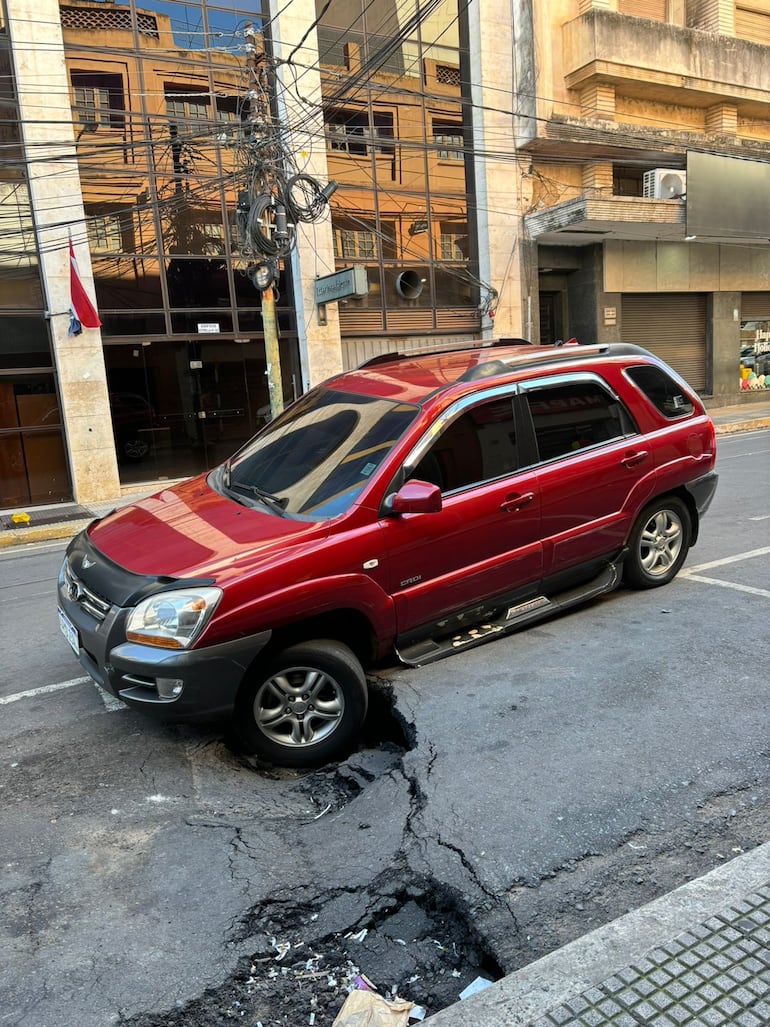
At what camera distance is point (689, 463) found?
5.56 m

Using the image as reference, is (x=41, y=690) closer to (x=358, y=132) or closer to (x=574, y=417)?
(x=574, y=417)

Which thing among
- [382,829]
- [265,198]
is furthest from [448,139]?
[382,829]

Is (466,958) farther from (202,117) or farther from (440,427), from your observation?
(202,117)

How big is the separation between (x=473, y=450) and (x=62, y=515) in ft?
34.0

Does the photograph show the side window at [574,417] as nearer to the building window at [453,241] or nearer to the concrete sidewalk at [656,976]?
the concrete sidewalk at [656,976]

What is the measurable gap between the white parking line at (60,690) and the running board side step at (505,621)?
5.73 ft

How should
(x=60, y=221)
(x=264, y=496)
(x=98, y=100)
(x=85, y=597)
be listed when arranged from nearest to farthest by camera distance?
(x=85, y=597)
(x=264, y=496)
(x=60, y=221)
(x=98, y=100)

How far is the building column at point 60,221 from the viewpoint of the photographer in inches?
521

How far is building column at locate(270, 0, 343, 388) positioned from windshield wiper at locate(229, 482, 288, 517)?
12.0 m

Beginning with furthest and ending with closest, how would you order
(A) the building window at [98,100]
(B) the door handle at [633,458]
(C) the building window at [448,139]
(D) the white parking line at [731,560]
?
(C) the building window at [448,139], (A) the building window at [98,100], (D) the white parking line at [731,560], (B) the door handle at [633,458]

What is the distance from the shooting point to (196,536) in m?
3.90

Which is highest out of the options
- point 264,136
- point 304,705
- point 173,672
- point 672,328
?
point 264,136

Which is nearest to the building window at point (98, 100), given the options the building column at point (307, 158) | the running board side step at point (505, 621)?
the building column at point (307, 158)

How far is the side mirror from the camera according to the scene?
3.90 meters
